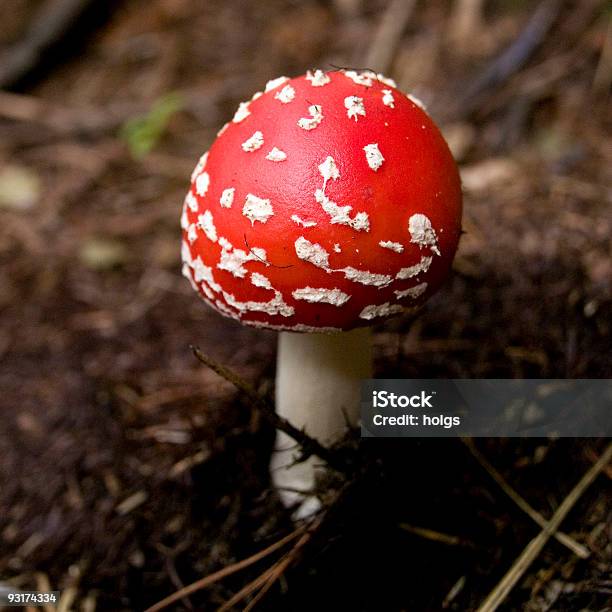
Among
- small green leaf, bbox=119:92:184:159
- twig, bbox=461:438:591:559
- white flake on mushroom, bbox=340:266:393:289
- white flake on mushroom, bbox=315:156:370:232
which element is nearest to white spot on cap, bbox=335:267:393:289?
white flake on mushroom, bbox=340:266:393:289

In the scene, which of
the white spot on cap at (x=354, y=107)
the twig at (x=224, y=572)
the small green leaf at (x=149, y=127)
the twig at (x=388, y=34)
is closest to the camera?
the white spot on cap at (x=354, y=107)

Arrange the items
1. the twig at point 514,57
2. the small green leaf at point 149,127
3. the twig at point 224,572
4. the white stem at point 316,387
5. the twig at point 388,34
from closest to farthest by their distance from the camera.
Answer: the twig at point 224,572
the white stem at point 316,387
the twig at point 514,57
the small green leaf at point 149,127
the twig at point 388,34

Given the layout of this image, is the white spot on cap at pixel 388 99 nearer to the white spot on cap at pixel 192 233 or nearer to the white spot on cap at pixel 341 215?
the white spot on cap at pixel 341 215

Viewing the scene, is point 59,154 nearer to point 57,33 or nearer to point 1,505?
point 57,33

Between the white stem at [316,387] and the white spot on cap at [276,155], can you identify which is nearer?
the white spot on cap at [276,155]

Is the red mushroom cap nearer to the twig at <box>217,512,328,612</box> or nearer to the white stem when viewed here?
the white stem

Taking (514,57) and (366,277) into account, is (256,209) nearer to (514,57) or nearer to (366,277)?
(366,277)

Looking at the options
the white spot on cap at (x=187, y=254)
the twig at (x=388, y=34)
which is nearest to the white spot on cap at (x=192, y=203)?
the white spot on cap at (x=187, y=254)

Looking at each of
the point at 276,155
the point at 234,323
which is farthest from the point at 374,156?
the point at 234,323
